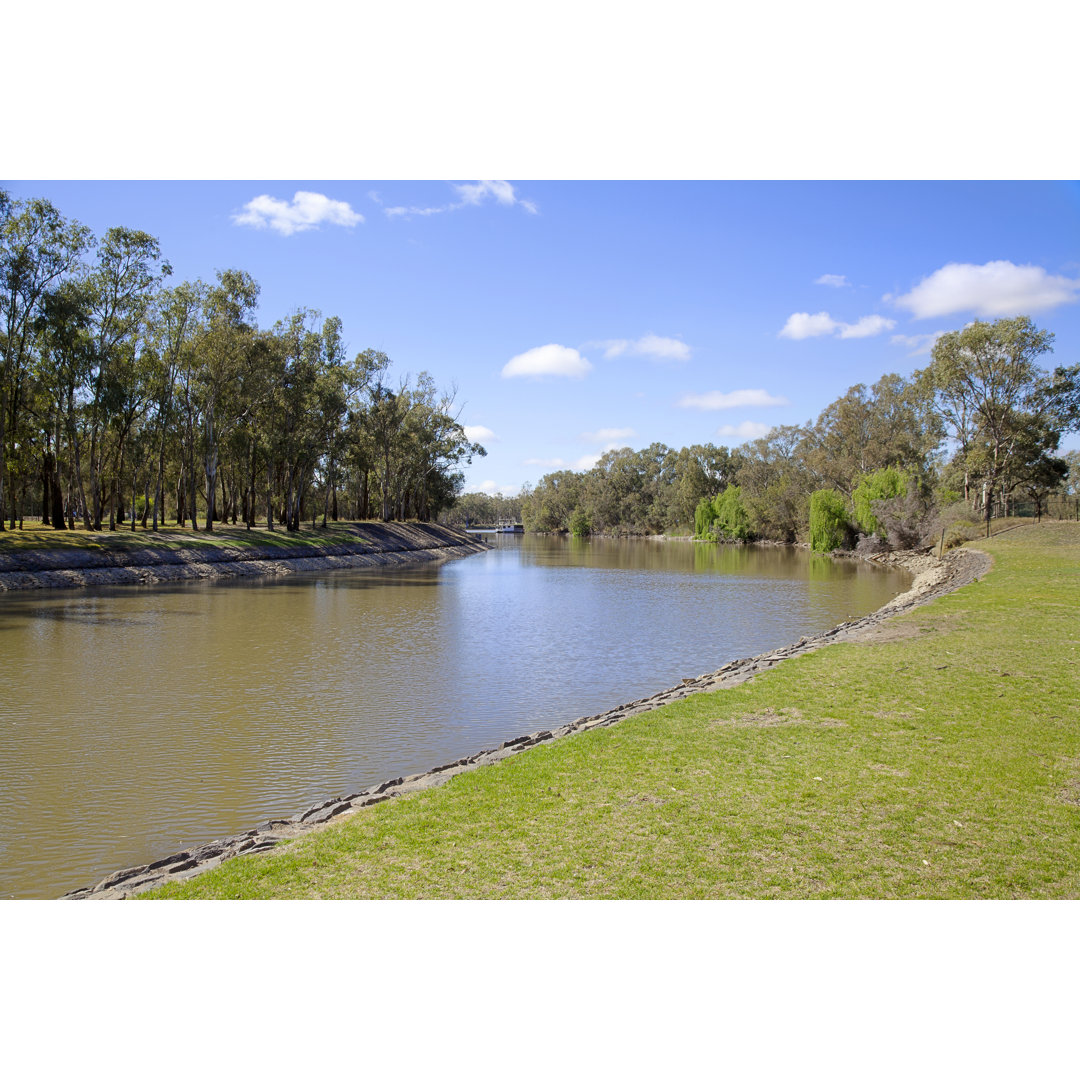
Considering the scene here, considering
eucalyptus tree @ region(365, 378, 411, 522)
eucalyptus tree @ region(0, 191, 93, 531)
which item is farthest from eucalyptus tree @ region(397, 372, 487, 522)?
eucalyptus tree @ region(0, 191, 93, 531)

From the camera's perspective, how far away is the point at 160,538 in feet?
142

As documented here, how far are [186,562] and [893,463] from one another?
72094mm

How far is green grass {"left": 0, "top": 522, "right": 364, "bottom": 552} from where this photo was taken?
35.9 m

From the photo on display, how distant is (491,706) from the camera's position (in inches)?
547

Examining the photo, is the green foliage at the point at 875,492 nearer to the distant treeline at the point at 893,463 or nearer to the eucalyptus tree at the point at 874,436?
the distant treeline at the point at 893,463

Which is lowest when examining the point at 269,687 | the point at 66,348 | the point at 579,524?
the point at 269,687

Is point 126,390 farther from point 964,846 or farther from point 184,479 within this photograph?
point 964,846

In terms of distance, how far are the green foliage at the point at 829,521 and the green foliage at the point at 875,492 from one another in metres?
1.53

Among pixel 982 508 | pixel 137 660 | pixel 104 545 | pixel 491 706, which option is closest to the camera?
pixel 491 706

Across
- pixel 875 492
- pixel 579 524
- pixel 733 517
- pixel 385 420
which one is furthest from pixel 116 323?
pixel 579 524

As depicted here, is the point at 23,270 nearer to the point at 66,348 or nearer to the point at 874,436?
the point at 66,348

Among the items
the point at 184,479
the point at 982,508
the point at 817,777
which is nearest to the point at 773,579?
the point at 982,508

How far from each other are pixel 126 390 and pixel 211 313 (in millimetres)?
8751

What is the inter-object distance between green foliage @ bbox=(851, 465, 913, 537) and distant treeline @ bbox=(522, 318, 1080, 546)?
0.42ft
